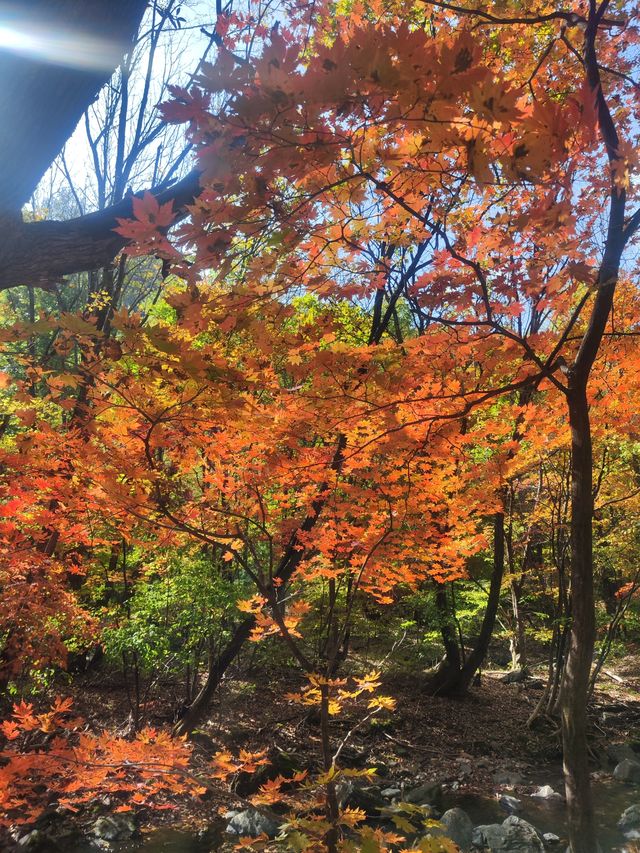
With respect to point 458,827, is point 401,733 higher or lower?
lower

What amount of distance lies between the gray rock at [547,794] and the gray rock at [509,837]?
94 cm

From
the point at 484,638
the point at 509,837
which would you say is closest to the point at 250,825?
the point at 509,837

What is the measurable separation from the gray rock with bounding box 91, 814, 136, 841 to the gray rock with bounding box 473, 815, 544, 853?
3.49m

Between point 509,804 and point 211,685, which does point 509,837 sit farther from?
point 211,685

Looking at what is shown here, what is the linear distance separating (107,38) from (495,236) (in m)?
1.83

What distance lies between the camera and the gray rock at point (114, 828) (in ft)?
15.8

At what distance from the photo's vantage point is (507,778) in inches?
→ 256

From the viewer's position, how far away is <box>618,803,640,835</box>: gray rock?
5434 millimetres

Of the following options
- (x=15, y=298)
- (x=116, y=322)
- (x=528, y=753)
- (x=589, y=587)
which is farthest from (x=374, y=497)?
(x=15, y=298)

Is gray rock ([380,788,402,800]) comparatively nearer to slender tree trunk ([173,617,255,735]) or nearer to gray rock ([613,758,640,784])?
slender tree trunk ([173,617,255,735])

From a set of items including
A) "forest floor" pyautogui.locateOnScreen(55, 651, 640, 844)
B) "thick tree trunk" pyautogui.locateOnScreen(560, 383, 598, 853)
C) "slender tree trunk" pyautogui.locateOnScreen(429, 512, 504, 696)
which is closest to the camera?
"thick tree trunk" pyautogui.locateOnScreen(560, 383, 598, 853)

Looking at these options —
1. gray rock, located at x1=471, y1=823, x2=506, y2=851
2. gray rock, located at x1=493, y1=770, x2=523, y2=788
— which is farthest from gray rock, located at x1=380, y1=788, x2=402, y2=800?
gray rock, located at x1=493, y1=770, x2=523, y2=788

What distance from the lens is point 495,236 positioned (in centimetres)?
248

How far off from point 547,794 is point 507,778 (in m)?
Answer: 0.58
